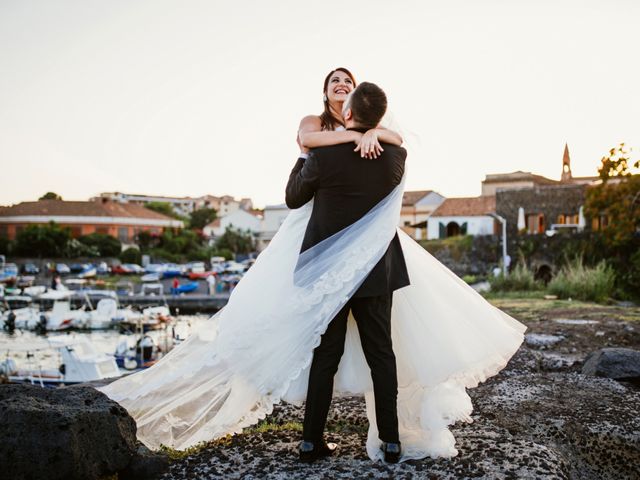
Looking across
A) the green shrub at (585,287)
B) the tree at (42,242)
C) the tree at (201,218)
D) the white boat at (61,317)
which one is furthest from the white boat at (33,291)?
the tree at (201,218)

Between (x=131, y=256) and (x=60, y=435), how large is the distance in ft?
197

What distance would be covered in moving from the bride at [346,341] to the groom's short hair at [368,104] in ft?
0.29

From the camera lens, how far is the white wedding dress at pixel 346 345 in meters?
3.04

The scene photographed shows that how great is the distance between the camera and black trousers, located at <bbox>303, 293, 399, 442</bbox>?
299cm

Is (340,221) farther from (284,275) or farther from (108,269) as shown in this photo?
(108,269)

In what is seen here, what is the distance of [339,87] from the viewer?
3449 mm

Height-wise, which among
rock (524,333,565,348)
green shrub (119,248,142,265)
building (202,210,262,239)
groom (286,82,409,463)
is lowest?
green shrub (119,248,142,265)

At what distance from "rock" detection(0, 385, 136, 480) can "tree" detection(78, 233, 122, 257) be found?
60.7 meters

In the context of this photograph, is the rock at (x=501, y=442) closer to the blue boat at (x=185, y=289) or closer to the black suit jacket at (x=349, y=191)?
the black suit jacket at (x=349, y=191)

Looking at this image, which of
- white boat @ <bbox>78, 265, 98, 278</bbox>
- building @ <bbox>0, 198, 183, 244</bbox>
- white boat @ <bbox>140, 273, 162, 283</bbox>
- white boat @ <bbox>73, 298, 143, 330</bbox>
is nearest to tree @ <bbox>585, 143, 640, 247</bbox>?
white boat @ <bbox>73, 298, 143, 330</bbox>

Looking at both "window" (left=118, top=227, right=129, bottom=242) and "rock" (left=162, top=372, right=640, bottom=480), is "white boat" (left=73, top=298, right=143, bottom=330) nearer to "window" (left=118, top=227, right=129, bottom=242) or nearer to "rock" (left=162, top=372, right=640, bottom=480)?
"rock" (left=162, top=372, right=640, bottom=480)

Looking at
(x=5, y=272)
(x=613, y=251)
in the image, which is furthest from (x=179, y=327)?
(x=5, y=272)

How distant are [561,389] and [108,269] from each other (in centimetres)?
5552

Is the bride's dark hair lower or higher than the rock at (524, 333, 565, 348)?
higher
